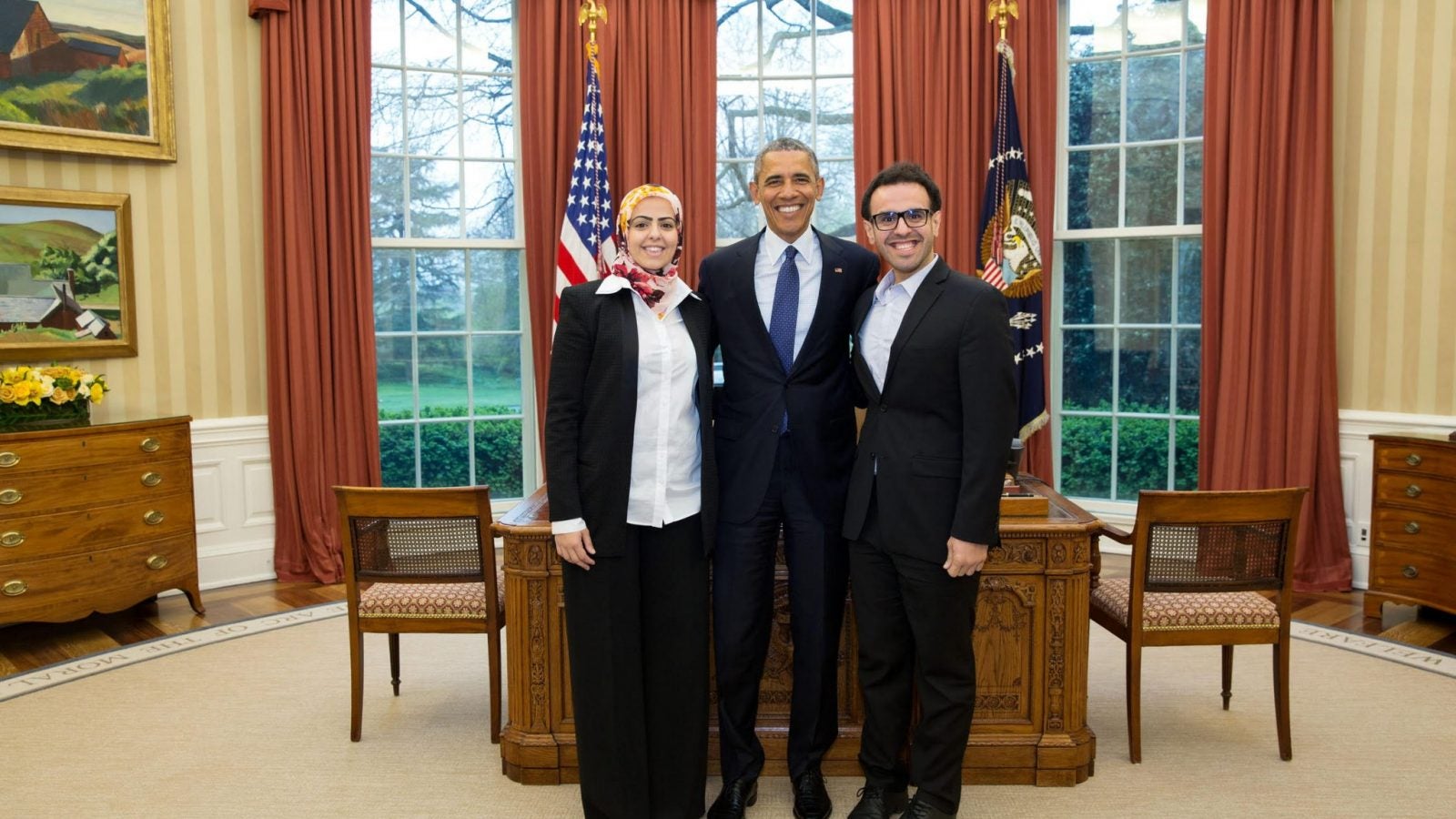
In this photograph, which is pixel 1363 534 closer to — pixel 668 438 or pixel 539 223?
pixel 668 438

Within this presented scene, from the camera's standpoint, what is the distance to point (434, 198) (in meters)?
5.87

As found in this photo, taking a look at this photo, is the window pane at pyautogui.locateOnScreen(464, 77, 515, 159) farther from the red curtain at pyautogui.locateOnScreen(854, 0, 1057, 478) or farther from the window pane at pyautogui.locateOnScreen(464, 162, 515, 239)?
the red curtain at pyautogui.locateOnScreen(854, 0, 1057, 478)

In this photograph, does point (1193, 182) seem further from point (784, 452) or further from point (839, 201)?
point (784, 452)

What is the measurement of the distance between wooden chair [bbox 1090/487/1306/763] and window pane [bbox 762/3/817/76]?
3.86 m

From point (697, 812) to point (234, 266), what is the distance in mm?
3936

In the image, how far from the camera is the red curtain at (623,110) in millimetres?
5562

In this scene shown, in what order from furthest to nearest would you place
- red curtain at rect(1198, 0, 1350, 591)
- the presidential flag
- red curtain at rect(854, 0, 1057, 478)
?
1. red curtain at rect(854, 0, 1057, 478)
2. the presidential flag
3. red curtain at rect(1198, 0, 1350, 591)

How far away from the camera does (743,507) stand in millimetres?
2547

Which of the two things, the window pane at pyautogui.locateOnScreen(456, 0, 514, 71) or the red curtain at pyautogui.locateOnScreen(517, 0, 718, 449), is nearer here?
the red curtain at pyautogui.locateOnScreen(517, 0, 718, 449)

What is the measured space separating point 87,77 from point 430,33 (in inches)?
69.2

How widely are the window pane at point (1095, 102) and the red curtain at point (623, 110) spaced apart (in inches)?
77.3

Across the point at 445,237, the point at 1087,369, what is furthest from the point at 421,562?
the point at 1087,369

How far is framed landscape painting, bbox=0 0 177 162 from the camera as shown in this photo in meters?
4.57

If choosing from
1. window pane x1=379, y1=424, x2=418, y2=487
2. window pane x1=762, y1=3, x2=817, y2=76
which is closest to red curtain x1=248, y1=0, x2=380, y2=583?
window pane x1=379, y1=424, x2=418, y2=487
